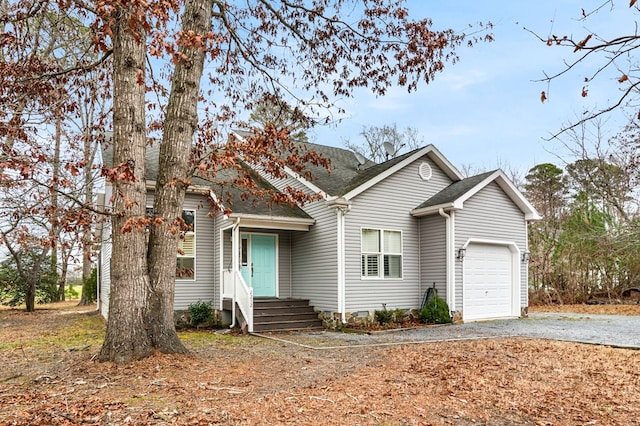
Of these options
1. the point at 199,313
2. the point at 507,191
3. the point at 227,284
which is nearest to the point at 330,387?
the point at 227,284

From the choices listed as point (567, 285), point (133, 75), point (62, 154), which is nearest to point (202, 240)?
point (133, 75)

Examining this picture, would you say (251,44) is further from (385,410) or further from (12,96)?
(385,410)

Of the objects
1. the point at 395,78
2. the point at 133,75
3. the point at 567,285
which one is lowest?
the point at 567,285

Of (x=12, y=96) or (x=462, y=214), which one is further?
(x=462, y=214)

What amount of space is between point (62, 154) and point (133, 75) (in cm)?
1536

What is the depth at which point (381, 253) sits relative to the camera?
12.8 m

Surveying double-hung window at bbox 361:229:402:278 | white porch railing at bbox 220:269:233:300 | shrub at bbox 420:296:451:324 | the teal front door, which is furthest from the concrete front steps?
shrub at bbox 420:296:451:324

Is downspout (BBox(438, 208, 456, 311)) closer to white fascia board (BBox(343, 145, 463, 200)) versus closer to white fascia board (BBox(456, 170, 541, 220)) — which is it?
white fascia board (BBox(456, 170, 541, 220))

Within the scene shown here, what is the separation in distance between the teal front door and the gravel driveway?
8.28ft

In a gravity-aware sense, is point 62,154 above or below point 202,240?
above

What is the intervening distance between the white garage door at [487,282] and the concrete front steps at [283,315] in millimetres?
4311

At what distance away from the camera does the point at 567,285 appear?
64.4ft

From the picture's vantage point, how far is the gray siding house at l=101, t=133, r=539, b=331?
12211mm

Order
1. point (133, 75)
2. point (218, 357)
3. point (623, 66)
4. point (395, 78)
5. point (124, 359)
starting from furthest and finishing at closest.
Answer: point (395, 78)
point (218, 357)
point (133, 75)
point (124, 359)
point (623, 66)
